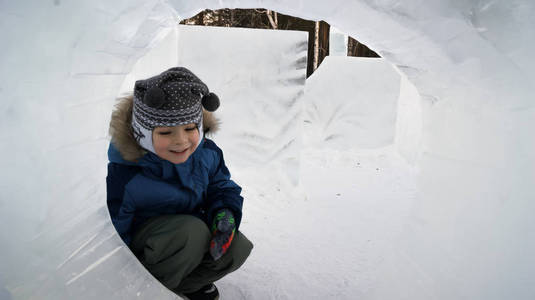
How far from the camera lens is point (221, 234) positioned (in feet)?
3.67

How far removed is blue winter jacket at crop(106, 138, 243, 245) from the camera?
3.49ft

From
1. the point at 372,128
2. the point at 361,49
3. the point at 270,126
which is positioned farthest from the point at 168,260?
the point at 361,49

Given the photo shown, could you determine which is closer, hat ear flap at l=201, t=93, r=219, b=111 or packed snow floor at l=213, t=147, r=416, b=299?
hat ear flap at l=201, t=93, r=219, b=111

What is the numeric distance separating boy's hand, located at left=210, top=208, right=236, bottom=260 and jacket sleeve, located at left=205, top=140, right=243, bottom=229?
5 centimetres

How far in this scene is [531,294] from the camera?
702 mm

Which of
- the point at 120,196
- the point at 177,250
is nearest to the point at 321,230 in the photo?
the point at 177,250

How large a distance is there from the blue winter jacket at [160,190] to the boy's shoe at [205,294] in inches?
10.3

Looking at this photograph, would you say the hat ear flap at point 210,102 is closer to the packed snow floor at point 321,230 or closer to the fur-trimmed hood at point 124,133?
the fur-trimmed hood at point 124,133

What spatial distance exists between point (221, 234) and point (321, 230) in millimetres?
1042

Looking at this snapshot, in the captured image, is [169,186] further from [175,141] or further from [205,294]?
[205,294]

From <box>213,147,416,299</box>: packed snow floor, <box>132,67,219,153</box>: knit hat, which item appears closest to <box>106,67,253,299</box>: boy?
<box>132,67,219,153</box>: knit hat

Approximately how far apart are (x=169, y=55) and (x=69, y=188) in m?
2.07

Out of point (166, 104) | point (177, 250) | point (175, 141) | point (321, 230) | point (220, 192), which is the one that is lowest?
point (321, 230)

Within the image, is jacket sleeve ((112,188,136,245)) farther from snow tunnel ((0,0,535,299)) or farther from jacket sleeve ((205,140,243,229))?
jacket sleeve ((205,140,243,229))
